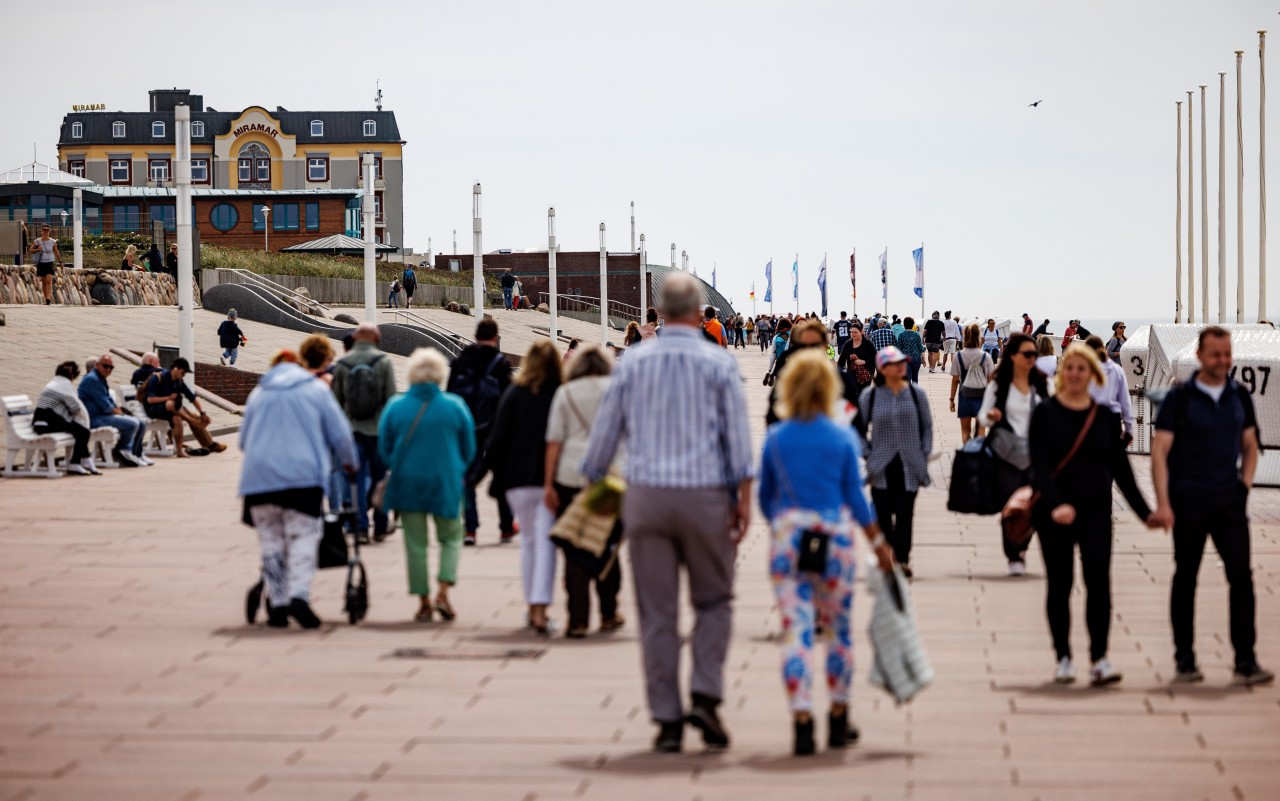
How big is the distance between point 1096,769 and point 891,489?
5.36m

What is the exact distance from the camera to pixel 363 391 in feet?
45.2

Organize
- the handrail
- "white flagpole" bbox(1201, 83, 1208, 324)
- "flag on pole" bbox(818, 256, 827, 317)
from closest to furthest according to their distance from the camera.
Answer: the handrail, "white flagpole" bbox(1201, 83, 1208, 324), "flag on pole" bbox(818, 256, 827, 317)

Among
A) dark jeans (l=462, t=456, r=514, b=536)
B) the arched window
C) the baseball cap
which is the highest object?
the arched window

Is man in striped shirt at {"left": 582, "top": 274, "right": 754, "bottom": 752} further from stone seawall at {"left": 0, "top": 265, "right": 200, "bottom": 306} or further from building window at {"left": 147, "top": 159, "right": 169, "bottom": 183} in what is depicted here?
building window at {"left": 147, "top": 159, "right": 169, "bottom": 183}

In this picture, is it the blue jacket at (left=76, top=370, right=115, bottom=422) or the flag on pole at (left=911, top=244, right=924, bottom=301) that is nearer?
the blue jacket at (left=76, top=370, right=115, bottom=422)

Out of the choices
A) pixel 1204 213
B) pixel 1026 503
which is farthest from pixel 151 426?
pixel 1204 213

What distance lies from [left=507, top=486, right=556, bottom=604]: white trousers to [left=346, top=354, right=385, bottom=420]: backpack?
4098 millimetres

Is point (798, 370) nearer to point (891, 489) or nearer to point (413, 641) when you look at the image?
point (413, 641)

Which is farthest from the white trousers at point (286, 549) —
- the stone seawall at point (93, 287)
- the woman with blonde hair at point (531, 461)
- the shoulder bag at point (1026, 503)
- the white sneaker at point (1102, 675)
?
the stone seawall at point (93, 287)

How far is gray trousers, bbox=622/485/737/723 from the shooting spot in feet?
22.6

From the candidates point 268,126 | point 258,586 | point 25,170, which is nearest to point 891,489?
point 258,586

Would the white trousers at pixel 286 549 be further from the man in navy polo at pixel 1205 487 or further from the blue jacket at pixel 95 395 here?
the blue jacket at pixel 95 395

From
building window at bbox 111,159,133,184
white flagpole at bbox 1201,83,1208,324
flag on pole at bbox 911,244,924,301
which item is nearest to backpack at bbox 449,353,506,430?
white flagpole at bbox 1201,83,1208,324

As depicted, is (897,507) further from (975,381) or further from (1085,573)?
(975,381)
